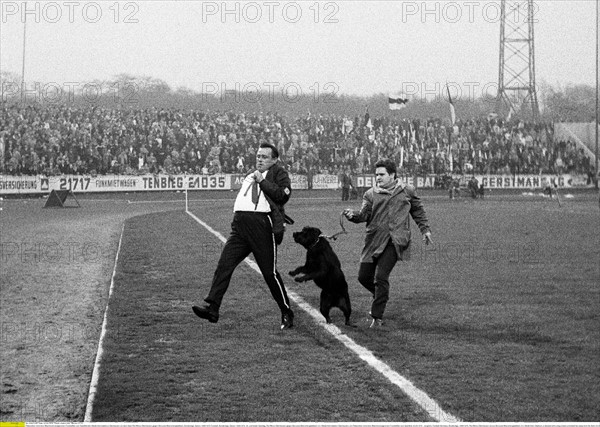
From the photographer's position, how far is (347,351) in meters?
9.57

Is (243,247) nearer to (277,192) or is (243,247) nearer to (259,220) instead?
(259,220)

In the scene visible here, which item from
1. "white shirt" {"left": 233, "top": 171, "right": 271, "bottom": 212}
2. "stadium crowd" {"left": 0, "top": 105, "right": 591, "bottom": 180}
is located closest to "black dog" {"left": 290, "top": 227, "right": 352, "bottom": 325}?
"stadium crowd" {"left": 0, "top": 105, "right": 591, "bottom": 180}

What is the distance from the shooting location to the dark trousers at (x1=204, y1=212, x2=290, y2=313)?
3744mm

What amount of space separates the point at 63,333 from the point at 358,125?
26.4 feet

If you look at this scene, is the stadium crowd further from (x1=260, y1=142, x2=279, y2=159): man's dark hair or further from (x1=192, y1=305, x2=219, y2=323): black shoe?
(x1=192, y1=305, x2=219, y2=323): black shoe

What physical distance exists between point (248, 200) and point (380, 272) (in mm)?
5054

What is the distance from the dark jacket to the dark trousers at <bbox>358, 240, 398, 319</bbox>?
333 centimetres

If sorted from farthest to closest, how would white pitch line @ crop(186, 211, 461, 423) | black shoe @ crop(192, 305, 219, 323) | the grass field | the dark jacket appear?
the grass field
white pitch line @ crop(186, 211, 461, 423)
black shoe @ crop(192, 305, 219, 323)
the dark jacket

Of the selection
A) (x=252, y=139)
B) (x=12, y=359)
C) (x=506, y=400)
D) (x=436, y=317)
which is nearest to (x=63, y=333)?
(x=12, y=359)

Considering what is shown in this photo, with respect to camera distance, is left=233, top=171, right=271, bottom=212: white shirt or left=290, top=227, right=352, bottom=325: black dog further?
left=290, top=227, right=352, bottom=325: black dog

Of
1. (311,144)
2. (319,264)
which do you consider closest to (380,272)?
(311,144)

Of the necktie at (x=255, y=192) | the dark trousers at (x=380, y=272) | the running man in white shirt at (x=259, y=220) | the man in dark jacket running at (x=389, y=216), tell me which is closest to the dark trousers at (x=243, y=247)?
the running man in white shirt at (x=259, y=220)

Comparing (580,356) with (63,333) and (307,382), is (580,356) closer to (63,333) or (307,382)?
(307,382)

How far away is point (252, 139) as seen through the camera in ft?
17.7
